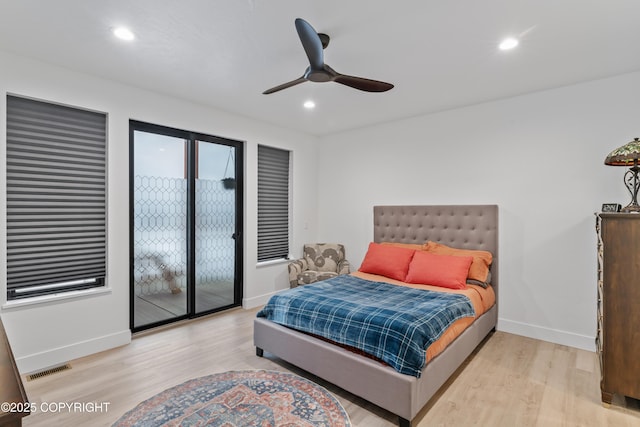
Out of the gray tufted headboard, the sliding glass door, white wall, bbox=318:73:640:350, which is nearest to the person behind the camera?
white wall, bbox=318:73:640:350

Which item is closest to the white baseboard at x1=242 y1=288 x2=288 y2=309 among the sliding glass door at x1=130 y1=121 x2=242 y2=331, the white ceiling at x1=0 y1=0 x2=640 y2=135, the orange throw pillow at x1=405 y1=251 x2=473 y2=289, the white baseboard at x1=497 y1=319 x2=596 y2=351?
the sliding glass door at x1=130 y1=121 x2=242 y2=331

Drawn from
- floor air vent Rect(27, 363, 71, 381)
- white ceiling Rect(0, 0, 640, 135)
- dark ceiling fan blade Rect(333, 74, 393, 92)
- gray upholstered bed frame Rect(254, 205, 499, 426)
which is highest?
white ceiling Rect(0, 0, 640, 135)

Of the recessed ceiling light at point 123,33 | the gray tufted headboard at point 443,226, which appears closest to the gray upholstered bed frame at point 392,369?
the gray tufted headboard at point 443,226

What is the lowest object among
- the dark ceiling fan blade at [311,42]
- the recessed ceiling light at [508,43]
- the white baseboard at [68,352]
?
the white baseboard at [68,352]

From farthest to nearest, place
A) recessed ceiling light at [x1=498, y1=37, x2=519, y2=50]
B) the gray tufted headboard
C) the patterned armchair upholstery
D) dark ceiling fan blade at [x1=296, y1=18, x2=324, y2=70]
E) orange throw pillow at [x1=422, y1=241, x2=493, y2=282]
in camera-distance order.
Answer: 1. the patterned armchair upholstery
2. the gray tufted headboard
3. orange throw pillow at [x1=422, y1=241, x2=493, y2=282]
4. recessed ceiling light at [x1=498, y1=37, x2=519, y2=50]
5. dark ceiling fan blade at [x1=296, y1=18, x2=324, y2=70]

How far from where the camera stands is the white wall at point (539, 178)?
10.0ft

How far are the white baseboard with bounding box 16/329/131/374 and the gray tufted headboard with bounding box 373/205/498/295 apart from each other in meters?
3.26

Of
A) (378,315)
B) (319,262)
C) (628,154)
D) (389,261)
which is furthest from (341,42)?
(319,262)

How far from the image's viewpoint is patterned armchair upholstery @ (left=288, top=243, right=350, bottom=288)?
14.9ft

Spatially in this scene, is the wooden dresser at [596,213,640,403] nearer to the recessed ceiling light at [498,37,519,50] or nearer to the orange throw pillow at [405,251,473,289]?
the orange throw pillow at [405,251,473,289]

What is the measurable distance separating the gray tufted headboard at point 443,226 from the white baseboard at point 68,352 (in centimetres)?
326

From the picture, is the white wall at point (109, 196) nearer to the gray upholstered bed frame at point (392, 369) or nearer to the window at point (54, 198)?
the window at point (54, 198)

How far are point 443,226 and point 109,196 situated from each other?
368 cm

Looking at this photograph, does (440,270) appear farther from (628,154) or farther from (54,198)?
(54,198)
